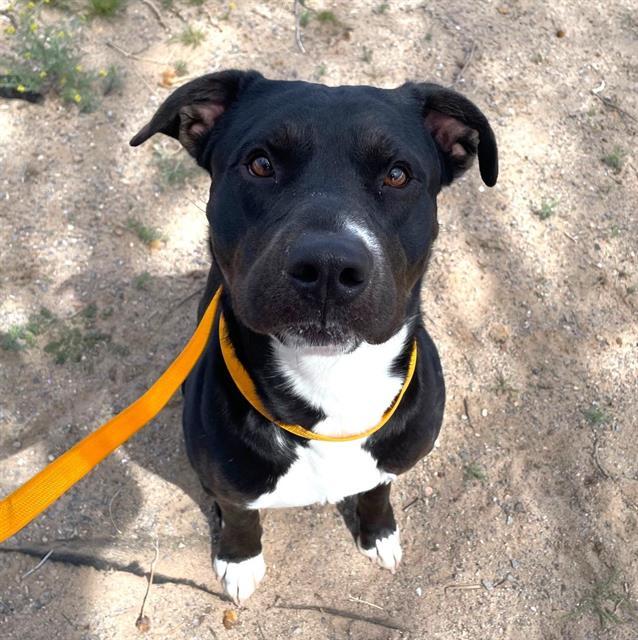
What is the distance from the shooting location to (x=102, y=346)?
4078 mm

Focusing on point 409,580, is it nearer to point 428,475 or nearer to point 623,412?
point 428,475

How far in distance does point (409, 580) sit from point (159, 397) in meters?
1.62

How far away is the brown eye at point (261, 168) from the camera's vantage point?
242 cm

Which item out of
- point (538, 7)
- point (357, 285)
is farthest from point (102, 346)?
point (538, 7)

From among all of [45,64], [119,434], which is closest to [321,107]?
[119,434]

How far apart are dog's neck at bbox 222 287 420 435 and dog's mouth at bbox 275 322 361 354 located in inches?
9.7

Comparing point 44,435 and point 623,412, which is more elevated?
point 623,412

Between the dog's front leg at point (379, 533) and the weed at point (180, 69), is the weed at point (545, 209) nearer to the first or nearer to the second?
→ the dog's front leg at point (379, 533)

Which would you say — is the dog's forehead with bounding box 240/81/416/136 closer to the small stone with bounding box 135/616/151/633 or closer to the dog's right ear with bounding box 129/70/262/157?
the dog's right ear with bounding box 129/70/262/157

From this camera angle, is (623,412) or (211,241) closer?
(211,241)

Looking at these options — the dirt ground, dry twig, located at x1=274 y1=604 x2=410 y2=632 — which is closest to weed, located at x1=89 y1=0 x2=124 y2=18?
the dirt ground

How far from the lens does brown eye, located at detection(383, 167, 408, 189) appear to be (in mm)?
2426

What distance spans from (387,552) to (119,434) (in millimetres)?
1551

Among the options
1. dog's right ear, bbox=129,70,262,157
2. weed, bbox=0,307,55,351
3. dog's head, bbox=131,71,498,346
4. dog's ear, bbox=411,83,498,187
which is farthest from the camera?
weed, bbox=0,307,55,351
